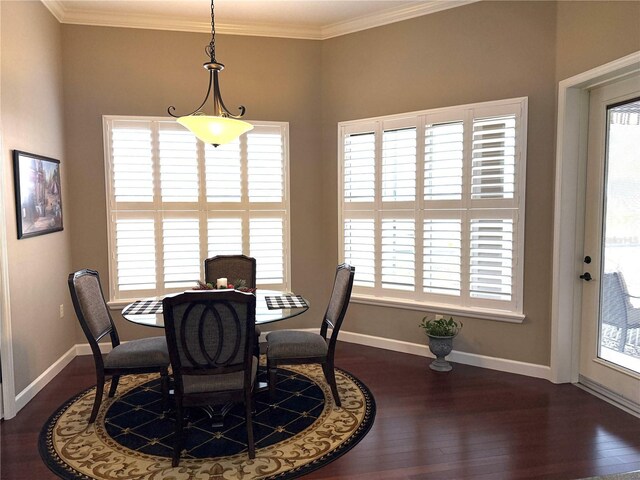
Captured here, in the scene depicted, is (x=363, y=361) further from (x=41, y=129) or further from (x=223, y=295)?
(x=41, y=129)

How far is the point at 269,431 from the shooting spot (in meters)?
2.83

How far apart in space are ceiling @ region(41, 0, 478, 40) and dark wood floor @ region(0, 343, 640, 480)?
341cm

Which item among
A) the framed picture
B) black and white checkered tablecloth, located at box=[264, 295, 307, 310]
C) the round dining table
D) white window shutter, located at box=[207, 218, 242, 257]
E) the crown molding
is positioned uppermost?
the crown molding

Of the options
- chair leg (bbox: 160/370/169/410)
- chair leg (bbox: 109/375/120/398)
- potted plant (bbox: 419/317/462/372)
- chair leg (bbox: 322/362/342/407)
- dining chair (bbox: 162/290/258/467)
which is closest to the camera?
dining chair (bbox: 162/290/258/467)

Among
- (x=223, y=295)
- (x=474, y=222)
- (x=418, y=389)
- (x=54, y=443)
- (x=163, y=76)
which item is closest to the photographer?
(x=223, y=295)

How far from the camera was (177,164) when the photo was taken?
14.5 ft

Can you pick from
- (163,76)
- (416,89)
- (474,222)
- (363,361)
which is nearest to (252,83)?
(163,76)

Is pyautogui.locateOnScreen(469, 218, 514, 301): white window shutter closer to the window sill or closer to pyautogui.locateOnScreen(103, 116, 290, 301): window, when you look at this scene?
the window sill

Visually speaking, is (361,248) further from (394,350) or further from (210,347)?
(210,347)

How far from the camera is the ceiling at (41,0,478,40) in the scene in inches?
158

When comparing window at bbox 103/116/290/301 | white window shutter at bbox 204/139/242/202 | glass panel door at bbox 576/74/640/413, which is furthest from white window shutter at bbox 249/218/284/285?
glass panel door at bbox 576/74/640/413

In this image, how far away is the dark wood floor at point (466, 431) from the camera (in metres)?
2.45

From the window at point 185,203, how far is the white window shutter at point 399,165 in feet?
3.60

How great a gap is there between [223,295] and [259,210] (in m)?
2.37
